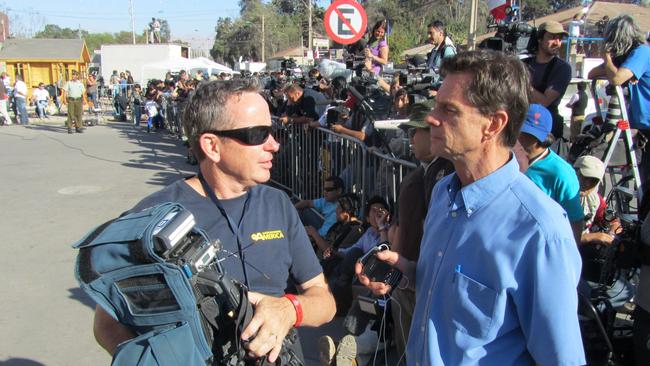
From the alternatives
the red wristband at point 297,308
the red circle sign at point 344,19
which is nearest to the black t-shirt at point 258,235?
the red wristband at point 297,308

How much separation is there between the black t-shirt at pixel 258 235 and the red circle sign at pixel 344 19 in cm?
700

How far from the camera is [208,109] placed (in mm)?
2152

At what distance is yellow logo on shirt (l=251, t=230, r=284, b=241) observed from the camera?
2.16 metres

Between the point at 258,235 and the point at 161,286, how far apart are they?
75 centimetres

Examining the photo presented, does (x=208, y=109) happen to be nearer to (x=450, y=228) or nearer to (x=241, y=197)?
(x=241, y=197)

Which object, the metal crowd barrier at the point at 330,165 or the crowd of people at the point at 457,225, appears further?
the metal crowd barrier at the point at 330,165

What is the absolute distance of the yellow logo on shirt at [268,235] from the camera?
7.09 feet

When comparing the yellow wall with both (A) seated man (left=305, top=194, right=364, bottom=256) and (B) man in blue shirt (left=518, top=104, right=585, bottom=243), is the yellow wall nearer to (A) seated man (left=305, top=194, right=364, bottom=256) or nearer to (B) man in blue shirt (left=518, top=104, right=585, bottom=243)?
(A) seated man (left=305, top=194, right=364, bottom=256)

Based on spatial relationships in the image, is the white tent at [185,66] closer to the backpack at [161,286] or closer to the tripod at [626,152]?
the tripod at [626,152]

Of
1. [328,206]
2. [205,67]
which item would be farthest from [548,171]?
[205,67]

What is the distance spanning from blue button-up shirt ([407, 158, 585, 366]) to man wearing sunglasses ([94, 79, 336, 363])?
21.5 inches

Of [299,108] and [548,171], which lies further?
[299,108]

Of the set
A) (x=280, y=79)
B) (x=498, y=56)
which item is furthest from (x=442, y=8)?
(x=498, y=56)

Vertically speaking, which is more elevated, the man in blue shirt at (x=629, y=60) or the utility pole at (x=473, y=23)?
the utility pole at (x=473, y=23)
